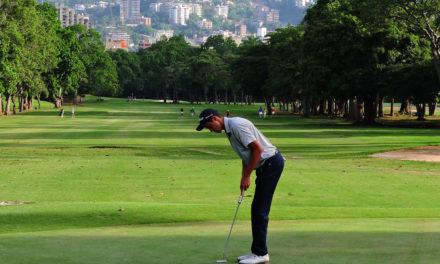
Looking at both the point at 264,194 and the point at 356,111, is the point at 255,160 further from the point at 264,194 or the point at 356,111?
the point at 356,111

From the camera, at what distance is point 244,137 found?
838 centimetres

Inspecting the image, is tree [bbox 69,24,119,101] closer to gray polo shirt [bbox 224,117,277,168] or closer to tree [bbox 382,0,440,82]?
tree [bbox 382,0,440,82]

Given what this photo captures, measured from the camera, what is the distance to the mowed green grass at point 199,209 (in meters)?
9.21

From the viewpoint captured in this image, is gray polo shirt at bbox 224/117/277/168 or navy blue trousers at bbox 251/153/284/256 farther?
navy blue trousers at bbox 251/153/284/256

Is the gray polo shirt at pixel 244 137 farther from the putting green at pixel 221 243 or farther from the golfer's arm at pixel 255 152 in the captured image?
the putting green at pixel 221 243

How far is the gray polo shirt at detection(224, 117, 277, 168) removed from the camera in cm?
838

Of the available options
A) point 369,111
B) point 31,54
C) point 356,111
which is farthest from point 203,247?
point 31,54

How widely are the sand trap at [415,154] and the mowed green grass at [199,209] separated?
4.39ft

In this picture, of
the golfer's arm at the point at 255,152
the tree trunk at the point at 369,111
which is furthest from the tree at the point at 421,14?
the golfer's arm at the point at 255,152

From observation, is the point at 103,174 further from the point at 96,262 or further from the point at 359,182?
the point at 96,262

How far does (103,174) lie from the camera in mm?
23266

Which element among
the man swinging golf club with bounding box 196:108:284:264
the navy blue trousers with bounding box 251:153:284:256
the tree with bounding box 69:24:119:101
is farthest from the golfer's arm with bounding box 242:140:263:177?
the tree with bounding box 69:24:119:101

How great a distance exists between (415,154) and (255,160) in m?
28.0

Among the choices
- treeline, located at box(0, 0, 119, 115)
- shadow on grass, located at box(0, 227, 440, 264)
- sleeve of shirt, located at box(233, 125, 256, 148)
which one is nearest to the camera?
sleeve of shirt, located at box(233, 125, 256, 148)
